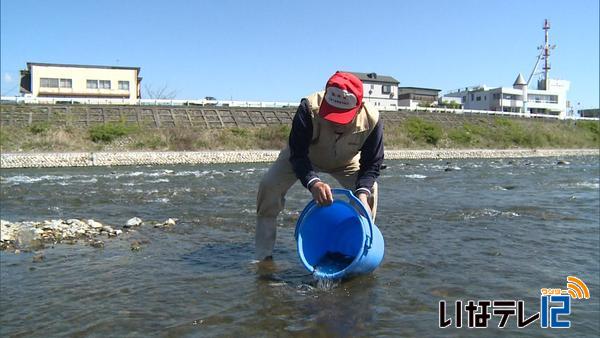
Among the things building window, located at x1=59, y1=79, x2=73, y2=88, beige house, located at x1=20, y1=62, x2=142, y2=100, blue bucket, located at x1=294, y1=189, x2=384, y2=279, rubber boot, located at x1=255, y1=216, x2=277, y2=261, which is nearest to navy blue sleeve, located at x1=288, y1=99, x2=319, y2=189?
blue bucket, located at x1=294, y1=189, x2=384, y2=279

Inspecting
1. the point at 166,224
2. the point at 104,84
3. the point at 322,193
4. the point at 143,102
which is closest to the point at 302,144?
the point at 322,193

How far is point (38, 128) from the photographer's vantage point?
102ft

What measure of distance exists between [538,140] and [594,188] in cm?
3906

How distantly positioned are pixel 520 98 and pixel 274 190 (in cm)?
7621

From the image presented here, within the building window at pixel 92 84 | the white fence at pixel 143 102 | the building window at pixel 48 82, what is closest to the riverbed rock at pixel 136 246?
the white fence at pixel 143 102

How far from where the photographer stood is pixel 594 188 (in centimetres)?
1286

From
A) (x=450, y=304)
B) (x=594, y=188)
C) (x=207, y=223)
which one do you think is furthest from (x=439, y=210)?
(x=594, y=188)

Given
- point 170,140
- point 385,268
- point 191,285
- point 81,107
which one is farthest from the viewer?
point 81,107

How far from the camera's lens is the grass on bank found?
101 feet

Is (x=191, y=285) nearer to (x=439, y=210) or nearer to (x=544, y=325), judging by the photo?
(x=544, y=325)

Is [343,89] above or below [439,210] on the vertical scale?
above

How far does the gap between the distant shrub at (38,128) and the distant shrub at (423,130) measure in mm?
28727

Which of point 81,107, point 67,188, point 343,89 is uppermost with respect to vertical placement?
point 81,107

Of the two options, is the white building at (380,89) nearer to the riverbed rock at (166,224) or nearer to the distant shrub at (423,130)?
the distant shrub at (423,130)
